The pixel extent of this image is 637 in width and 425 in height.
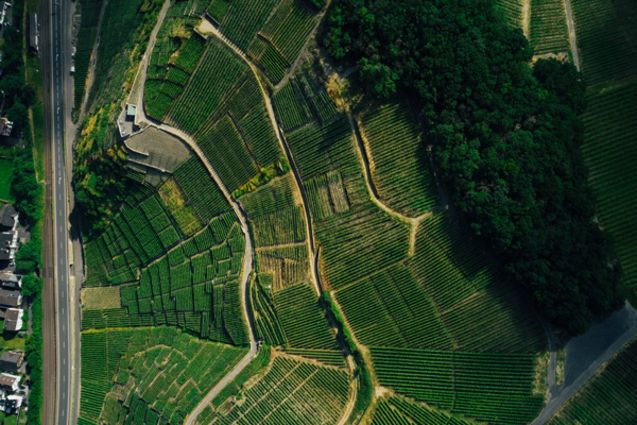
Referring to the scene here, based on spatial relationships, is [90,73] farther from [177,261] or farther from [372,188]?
[372,188]

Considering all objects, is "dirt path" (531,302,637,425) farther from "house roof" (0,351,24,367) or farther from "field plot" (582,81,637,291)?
"house roof" (0,351,24,367)

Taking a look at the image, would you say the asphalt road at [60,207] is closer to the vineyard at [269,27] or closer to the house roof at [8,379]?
the house roof at [8,379]

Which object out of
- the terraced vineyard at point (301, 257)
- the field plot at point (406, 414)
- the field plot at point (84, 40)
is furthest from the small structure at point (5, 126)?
the field plot at point (406, 414)

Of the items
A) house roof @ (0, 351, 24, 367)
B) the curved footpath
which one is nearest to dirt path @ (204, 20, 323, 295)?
the curved footpath

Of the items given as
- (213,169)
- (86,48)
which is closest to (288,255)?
(213,169)

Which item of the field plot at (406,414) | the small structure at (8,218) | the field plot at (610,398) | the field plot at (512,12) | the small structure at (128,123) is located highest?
the small structure at (128,123)
